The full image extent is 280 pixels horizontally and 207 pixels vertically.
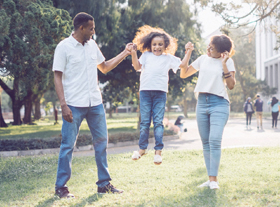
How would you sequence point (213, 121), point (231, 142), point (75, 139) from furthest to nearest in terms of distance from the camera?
point (231, 142), point (213, 121), point (75, 139)

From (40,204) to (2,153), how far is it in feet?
23.8

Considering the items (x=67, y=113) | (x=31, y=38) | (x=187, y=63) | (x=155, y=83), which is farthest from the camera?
(x=31, y=38)

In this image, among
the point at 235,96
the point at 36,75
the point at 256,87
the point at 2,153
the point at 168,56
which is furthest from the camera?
the point at 235,96

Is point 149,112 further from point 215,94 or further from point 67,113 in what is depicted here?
point 67,113

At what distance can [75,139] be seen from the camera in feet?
14.3

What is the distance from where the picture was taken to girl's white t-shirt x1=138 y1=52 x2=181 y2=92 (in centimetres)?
472

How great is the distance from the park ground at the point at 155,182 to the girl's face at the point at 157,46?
2051 millimetres

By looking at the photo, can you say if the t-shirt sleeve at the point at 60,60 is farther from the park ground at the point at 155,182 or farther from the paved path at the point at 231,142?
the paved path at the point at 231,142

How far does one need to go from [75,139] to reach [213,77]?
82.3 inches

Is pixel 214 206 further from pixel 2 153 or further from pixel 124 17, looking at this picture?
pixel 124 17

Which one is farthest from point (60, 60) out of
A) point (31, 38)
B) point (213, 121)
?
point (31, 38)

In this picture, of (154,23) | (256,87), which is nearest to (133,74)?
(154,23)

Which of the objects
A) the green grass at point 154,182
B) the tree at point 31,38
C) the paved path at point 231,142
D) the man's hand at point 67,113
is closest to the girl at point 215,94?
the green grass at point 154,182

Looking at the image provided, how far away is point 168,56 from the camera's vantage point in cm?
490
